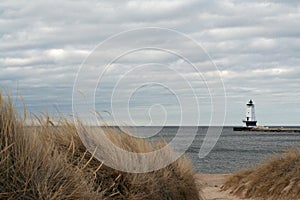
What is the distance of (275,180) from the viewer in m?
13.0

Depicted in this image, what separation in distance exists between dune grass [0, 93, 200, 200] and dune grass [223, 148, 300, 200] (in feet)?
13.9

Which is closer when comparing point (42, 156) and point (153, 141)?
point (42, 156)

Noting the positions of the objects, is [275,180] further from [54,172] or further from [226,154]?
[226,154]

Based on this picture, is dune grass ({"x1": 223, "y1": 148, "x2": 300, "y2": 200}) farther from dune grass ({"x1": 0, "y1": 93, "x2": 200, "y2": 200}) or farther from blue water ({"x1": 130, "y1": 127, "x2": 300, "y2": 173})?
dune grass ({"x1": 0, "y1": 93, "x2": 200, "y2": 200})

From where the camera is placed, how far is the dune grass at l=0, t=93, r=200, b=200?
237 inches

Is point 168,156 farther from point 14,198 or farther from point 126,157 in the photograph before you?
point 14,198

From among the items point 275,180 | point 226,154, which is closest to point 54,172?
point 275,180

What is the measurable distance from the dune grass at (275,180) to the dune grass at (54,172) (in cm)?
423

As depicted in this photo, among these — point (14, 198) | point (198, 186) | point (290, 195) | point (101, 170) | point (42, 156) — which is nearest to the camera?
point (14, 198)

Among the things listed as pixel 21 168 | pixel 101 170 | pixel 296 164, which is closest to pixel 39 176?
pixel 21 168

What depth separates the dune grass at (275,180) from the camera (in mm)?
12430

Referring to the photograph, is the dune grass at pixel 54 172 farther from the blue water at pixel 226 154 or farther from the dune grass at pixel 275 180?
the dune grass at pixel 275 180

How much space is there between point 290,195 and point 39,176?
7.64m

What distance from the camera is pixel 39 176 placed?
6180 millimetres
